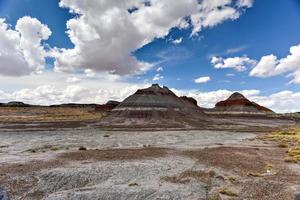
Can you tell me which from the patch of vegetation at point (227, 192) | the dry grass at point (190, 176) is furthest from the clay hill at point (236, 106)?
the patch of vegetation at point (227, 192)

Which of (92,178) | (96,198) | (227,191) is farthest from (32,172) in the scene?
(227,191)

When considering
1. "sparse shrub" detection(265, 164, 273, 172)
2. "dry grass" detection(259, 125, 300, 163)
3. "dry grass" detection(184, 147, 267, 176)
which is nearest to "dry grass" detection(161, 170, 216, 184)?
"dry grass" detection(184, 147, 267, 176)

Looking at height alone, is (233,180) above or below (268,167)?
below

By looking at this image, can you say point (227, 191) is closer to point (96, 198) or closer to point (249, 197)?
point (249, 197)

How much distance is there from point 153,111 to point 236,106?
81.9 metres

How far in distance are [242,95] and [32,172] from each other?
586 feet

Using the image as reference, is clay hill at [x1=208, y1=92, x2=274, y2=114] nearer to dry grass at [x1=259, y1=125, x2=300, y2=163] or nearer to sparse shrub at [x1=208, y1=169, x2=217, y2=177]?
dry grass at [x1=259, y1=125, x2=300, y2=163]

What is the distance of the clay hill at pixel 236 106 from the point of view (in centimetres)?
16175

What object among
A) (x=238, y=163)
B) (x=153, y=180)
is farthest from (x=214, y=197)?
(x=238, y=163)

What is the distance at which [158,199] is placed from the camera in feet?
42.4

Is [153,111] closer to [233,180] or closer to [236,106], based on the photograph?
[236,106]

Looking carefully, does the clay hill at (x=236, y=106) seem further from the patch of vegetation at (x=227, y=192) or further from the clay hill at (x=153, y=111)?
the patch of vegetation at (x=227, y=192)

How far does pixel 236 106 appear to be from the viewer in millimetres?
168625

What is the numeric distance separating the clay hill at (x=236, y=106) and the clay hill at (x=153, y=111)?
5538 centimetres
